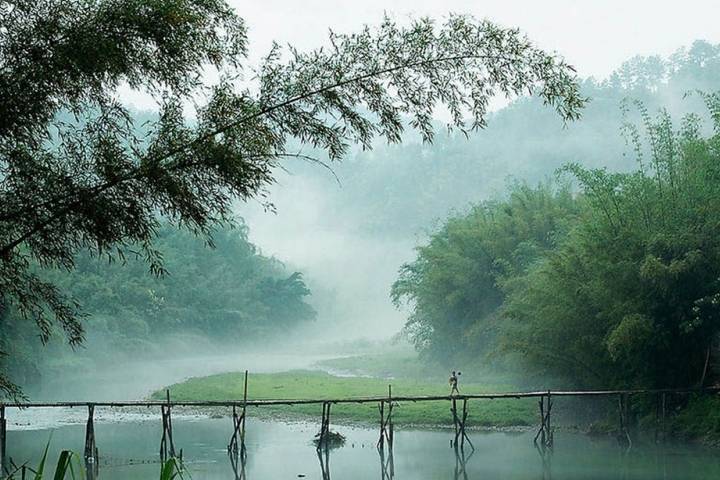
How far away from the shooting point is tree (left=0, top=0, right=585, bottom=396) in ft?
20.4

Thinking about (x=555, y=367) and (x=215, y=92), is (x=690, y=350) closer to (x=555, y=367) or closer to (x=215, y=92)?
(x=555, y=367)

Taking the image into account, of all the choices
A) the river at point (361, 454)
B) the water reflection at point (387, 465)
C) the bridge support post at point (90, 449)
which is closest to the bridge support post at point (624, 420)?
the river at point (361, 454)

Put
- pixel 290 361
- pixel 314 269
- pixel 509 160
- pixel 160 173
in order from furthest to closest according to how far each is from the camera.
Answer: pixel 314 269 → pixel 509 160 → pixel 290 361 → pixel 160 173

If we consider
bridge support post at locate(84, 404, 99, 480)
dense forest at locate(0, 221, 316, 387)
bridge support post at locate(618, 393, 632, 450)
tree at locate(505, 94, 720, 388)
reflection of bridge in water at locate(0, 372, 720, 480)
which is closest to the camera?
bridge support post at locate(84, 404, 99, 480)

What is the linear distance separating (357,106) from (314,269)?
232 ft

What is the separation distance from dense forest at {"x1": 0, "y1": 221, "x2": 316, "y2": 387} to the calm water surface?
8767mm

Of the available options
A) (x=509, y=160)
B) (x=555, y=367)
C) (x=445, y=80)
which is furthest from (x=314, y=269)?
(x=445, y=80)

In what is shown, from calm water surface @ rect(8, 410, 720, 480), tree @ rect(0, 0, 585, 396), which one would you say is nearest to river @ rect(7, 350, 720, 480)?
calm water surface @ rect(8, 410, 720, 480)

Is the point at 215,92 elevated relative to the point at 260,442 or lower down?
elevated

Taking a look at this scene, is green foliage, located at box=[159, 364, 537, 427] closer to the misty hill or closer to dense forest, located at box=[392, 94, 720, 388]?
dense forest, located at box=[392, 94, 720, 388]

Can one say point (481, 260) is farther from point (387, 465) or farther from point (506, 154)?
point (506, 154)

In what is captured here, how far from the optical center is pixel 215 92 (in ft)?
22.0

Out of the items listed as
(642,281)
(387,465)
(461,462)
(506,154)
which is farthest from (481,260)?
(506,154)

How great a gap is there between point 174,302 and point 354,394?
26.1 m
